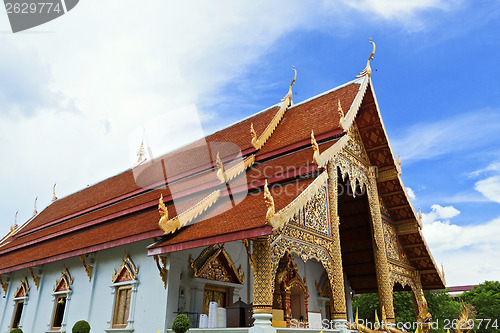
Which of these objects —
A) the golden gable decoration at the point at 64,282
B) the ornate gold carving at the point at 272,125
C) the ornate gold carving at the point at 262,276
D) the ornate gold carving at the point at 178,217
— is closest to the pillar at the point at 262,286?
the ornate gold carving at the point at 262,276

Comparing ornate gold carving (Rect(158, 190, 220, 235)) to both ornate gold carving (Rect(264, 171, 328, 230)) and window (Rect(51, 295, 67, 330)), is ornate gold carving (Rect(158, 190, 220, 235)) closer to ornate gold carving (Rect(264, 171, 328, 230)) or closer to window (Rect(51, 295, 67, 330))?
ornate gold carving (Rect(264, 171, 328, 230))

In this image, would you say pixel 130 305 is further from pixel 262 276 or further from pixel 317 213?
pixel 317 213

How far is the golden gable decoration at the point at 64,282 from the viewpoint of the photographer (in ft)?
33.2

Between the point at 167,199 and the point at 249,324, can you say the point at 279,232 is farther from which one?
the point at 167,199

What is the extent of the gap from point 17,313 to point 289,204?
34.0ft

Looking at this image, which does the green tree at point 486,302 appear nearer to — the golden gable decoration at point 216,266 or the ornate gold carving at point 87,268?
the golden gable decoration at point 216,266

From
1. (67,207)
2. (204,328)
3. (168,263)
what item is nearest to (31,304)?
(67,207)

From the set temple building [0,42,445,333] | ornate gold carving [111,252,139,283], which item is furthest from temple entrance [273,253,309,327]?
ornate gold carving [111,252,139,283]

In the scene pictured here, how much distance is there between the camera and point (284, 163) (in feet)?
27.7

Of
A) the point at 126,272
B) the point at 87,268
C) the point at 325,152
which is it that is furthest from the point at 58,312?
the point at 325,152

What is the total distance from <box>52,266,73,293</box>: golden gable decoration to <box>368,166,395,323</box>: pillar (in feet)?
25.9

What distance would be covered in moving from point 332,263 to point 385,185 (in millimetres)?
4633

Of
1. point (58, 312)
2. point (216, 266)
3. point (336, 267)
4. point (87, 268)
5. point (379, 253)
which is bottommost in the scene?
point (58, 312)

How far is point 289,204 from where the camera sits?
6230mm
